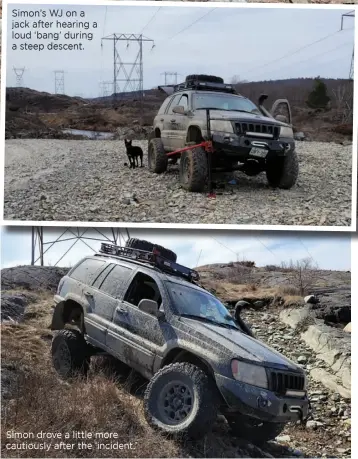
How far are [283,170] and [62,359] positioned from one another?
285 centimetres

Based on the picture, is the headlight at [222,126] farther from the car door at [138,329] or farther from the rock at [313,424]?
the rock at [313,424]

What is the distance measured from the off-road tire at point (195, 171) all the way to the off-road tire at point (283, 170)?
2.15ft

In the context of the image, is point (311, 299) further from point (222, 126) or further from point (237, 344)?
point (222, 126)

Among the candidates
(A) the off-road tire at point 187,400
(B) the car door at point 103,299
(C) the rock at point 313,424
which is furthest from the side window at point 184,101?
(C) the rock at point 313,424

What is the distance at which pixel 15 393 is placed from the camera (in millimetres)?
6801

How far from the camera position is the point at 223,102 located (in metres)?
7.73

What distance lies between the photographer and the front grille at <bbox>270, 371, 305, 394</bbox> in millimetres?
6262

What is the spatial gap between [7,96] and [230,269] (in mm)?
2749

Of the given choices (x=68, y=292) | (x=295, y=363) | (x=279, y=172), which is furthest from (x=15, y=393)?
(x=279, y=172)

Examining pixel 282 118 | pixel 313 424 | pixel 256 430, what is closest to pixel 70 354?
pixel 256 430

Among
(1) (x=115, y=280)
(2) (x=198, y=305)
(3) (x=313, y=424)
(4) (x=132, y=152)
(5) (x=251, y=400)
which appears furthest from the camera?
(4) (x=132, y=152)

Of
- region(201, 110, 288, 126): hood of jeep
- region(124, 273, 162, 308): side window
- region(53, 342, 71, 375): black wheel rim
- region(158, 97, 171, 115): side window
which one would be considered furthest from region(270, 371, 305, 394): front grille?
region(158, 97, 171, 115): side window

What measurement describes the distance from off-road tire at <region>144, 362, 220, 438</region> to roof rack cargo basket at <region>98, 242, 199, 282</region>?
107 centimetres

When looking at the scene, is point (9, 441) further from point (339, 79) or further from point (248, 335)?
point (339, 79)
